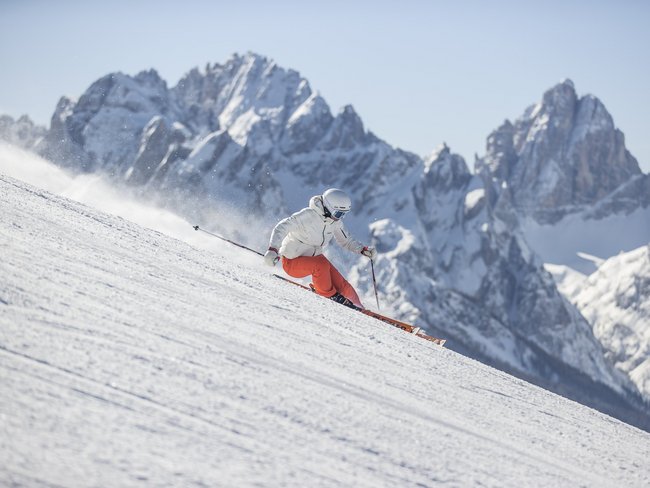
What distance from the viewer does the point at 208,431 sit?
11.0 feet

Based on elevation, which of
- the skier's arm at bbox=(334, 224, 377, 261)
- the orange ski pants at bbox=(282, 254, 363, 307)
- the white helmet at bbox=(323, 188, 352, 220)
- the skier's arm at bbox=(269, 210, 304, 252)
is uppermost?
the white helmet at bbox=(323, 188, 352, 220)

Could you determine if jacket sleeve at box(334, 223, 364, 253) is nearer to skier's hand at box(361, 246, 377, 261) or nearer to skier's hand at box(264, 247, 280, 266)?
skier's hand at box(361, 246, 377, 261)

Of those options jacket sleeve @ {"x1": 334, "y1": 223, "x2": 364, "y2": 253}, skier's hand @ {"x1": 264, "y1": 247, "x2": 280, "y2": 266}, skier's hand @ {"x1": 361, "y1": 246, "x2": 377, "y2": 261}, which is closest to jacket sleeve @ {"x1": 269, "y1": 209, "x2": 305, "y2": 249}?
skier's hand @ {"x1": 264, "y1": 247, "x2": 280, "y2": 266}

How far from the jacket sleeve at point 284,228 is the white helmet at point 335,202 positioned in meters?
0.38

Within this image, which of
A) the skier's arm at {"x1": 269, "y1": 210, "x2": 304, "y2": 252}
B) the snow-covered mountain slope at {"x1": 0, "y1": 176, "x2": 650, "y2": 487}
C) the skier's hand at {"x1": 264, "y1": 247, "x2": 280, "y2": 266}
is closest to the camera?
the snow-covered mountain slope at {"x1": 0, "y1": 176, "x2": 650, "y2": 487}

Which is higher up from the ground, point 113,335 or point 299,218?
point 299,218

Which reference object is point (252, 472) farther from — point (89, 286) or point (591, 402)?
point (591, 402)

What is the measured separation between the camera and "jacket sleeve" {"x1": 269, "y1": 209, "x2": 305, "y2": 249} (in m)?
10.9

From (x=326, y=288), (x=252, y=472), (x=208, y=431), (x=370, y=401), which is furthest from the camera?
(x=326, y=288)

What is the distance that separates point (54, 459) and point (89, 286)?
2488mm

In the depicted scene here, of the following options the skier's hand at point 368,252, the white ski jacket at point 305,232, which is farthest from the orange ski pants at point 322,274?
the skier's hand at point 368,252

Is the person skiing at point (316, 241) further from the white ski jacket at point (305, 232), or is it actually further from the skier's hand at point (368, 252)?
the skier's hand at point (368, 252)

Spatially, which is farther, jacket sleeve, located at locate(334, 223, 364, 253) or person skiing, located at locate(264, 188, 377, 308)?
jacket sleeve, located at locate(334, 223, 364, 253)

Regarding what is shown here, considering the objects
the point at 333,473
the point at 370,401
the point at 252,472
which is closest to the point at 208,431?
the point at 252,472
